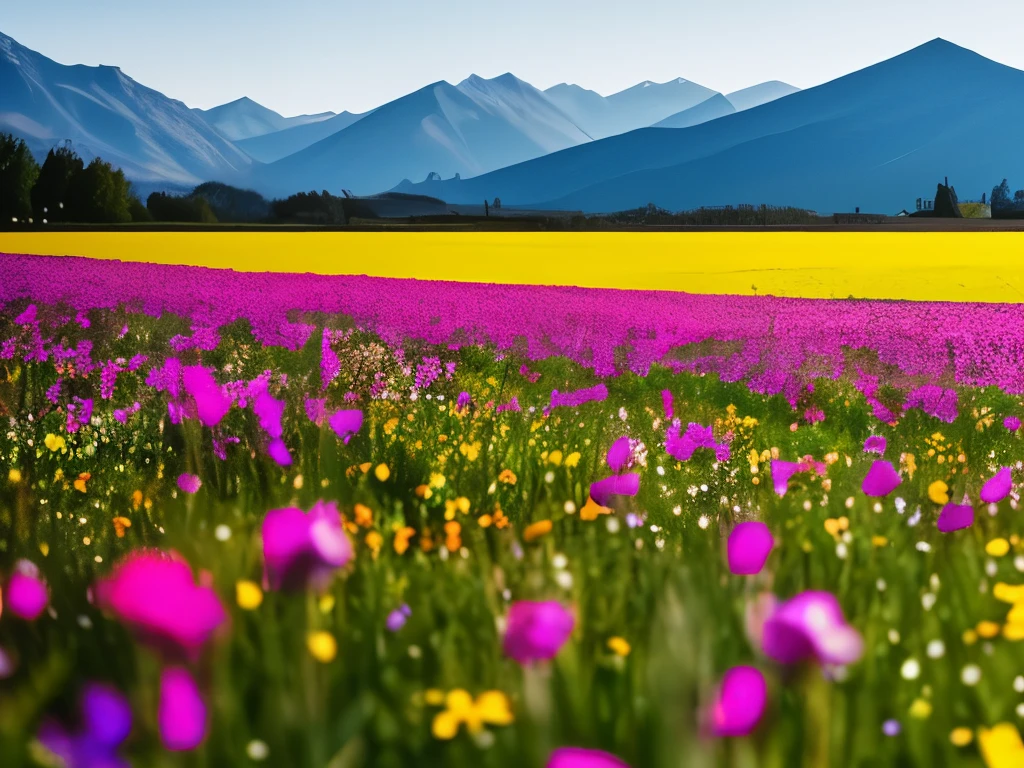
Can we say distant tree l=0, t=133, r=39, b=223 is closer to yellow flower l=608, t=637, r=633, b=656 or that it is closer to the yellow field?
the yellow field

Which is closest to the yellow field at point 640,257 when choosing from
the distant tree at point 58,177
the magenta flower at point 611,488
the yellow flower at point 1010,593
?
the distant tree at point 58,177

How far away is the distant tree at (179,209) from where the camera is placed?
5916 cm

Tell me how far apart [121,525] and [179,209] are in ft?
203

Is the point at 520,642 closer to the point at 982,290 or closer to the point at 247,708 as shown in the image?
the point at 247,708

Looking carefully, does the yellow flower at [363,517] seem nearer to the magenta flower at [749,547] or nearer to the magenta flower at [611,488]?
the magenta flower at [611,488]

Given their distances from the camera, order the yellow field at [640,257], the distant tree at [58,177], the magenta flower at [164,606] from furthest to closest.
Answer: the distant tree at [58,177], the yellow field at [640,257], the magenta flower at [164,606]

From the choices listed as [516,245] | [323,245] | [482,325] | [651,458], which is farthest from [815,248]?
[651,458]

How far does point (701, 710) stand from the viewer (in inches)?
41.8

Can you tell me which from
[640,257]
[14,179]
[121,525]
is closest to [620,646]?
[121,525]

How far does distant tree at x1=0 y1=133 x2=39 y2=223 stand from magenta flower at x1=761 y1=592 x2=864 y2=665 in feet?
202

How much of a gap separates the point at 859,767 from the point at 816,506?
153cm

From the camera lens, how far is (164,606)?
0.91m

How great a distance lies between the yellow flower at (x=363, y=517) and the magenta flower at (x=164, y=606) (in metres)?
1.36

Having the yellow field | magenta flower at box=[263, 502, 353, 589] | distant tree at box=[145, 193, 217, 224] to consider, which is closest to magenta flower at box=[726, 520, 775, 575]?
magenta flower at box=[263, 502, 353, 589]
